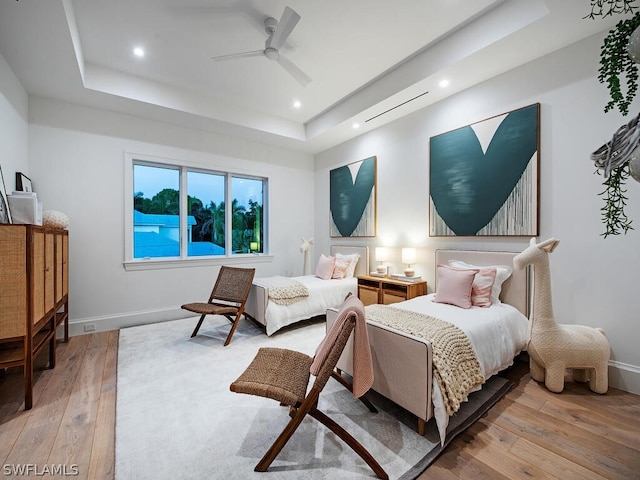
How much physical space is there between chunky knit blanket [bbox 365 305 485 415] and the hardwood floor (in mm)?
298

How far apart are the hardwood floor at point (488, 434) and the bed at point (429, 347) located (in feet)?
0.84

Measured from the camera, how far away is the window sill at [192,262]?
398 centimetres

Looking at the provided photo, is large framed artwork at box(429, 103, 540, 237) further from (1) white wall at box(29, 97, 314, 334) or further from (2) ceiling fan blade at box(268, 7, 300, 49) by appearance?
(1) white wall at box(29, 97, 314, 334)

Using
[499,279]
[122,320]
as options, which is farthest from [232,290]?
[499,279]

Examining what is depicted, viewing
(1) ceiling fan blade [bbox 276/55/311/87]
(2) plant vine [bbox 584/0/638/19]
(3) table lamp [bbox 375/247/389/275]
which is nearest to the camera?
(2) plant vine [bbox 584/0/638/19]

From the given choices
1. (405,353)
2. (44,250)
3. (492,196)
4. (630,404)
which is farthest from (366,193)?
(44,250)

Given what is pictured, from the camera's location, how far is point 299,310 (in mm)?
3678

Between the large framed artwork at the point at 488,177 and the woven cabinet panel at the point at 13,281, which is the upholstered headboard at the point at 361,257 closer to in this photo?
the large framed artwork at the point at 488,177

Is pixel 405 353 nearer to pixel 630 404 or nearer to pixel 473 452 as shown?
pixel 473 452

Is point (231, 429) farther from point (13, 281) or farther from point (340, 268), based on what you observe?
point (340, 268)

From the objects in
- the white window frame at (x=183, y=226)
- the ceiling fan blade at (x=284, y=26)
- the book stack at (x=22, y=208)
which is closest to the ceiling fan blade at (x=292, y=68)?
the ceiling fan blade at (x=284, y=26)

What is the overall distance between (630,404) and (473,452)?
147 centimetres

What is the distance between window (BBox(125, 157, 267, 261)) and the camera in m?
4.20

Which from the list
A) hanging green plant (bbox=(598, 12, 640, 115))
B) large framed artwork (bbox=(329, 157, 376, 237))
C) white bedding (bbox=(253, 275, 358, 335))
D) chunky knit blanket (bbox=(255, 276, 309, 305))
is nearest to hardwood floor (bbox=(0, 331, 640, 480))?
white bedding (bbox=(253, 275, 358, 335))
